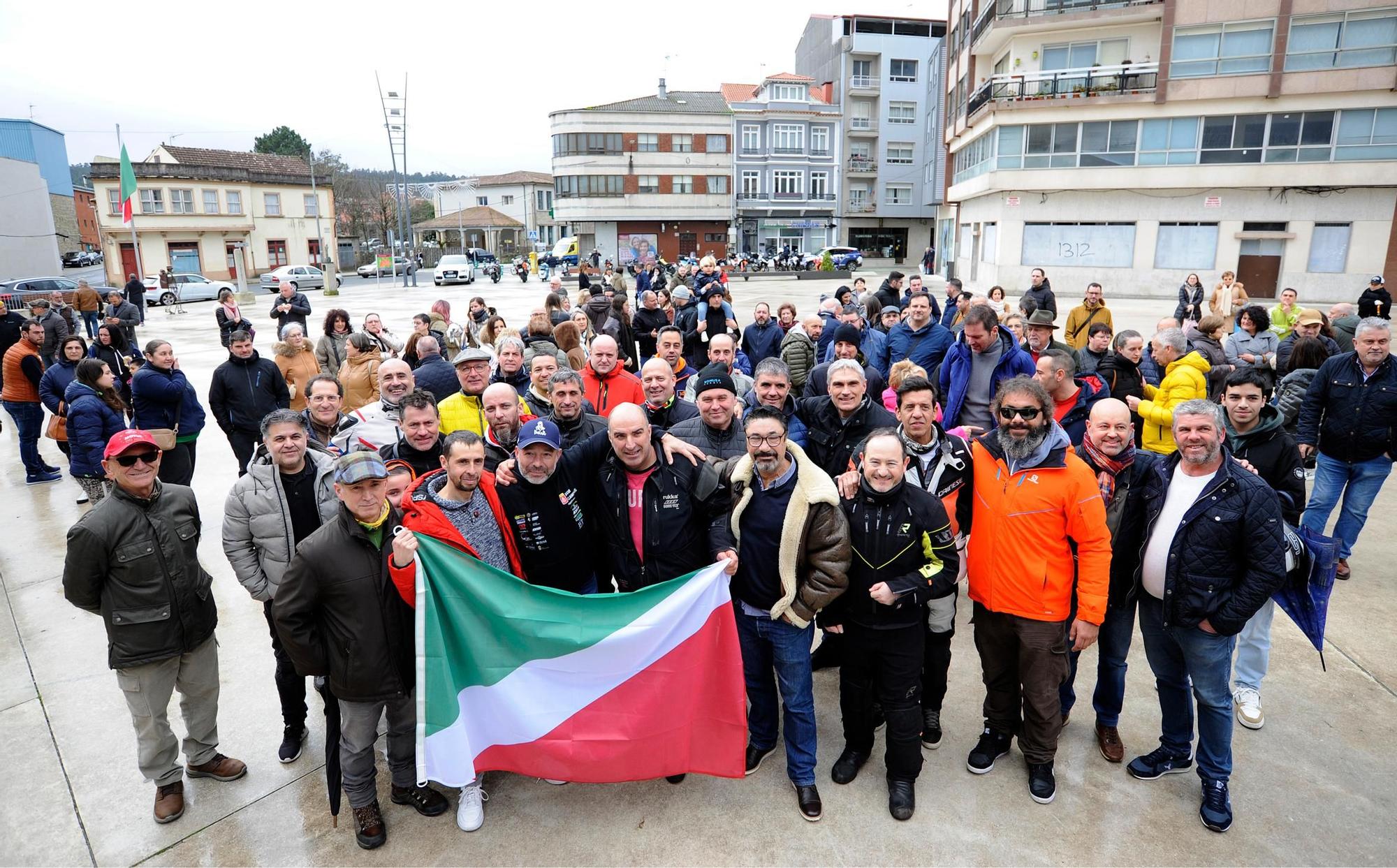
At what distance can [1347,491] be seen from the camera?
5.99m

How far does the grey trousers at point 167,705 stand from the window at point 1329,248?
119 ft

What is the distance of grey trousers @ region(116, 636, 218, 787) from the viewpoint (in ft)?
12.2

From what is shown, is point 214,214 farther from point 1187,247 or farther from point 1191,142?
point 1187,247

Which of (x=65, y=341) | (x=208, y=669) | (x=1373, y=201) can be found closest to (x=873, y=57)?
(x=1373, y=201)

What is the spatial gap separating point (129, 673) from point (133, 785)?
79 centimetres

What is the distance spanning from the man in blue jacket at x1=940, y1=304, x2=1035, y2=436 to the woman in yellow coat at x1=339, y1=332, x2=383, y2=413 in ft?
17.2

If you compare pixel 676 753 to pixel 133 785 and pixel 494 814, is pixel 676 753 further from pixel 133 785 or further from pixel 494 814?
pixel 133 785

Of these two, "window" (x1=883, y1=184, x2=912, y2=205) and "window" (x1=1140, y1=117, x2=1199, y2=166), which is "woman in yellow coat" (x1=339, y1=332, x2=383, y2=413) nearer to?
"window" (x1=1140, y1=117, x2=1199, y2=166)

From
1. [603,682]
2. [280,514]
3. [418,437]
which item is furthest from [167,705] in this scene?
[603,682]

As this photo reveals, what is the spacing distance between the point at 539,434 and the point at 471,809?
185cm

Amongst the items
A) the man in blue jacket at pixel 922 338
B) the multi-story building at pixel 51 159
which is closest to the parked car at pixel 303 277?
the multi-story building at pixel 51 159

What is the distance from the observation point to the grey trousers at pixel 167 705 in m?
3.71

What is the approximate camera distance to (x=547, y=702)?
3.71 metres

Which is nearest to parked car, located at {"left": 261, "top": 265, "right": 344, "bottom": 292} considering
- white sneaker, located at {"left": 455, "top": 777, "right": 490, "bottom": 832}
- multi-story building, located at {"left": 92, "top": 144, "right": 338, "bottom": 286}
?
multi-story building, located at {"left": 92, "top": 144, "right": 338, "bottom": 286}
